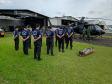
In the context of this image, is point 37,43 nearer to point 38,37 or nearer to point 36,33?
point 38,37

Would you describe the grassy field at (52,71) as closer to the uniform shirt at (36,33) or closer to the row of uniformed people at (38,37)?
the row of uniformed people at (38,37)

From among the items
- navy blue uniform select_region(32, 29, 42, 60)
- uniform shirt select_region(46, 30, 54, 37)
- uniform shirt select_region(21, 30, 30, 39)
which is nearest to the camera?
navy blue uniform select_region(32, 29, 42, 60)

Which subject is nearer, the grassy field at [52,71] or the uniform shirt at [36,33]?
the grassy field at [52,71]

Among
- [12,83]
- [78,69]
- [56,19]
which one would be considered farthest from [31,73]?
[56,19]

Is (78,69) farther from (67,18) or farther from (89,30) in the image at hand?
(67,18)

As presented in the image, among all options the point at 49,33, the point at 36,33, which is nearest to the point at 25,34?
the point at 49,33

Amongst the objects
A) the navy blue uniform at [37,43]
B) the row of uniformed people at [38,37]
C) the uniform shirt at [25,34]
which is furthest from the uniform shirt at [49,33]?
the navy blue uniform at [37,43]

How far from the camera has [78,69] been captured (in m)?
15.2

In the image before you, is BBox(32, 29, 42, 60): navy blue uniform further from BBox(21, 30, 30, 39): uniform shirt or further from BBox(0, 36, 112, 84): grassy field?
BBox(21, 30, 30, 39): uniform shirt

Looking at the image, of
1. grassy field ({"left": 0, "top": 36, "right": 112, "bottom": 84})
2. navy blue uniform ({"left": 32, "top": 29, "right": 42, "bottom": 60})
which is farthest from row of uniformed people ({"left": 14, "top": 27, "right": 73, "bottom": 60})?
grassy field ({"left": 0, "top": 36, "right": 112, "bottom": 84})

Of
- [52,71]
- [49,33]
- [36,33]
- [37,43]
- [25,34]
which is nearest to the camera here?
[52,71]

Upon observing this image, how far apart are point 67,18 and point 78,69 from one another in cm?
5002

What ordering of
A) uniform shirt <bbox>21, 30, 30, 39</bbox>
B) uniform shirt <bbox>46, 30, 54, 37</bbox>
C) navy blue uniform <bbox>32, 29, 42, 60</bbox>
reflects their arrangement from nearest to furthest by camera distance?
navy blue uniform <bbox>32, 29, 42, 60</bbox> < uniform shirt <bbox>21, 30, 30, 39</bbox> < uniform shirt <bbox>46, 30, 54, 37</bbox>

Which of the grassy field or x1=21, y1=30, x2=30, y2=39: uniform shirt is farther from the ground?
x1=21, y1=30, x2=30, y2=39: uniform shirt
